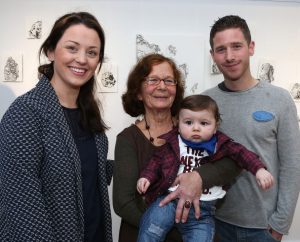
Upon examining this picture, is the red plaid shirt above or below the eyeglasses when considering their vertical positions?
below

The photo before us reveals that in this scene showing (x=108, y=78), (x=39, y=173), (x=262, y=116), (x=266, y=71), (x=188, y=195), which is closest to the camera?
(x=39, y=173)

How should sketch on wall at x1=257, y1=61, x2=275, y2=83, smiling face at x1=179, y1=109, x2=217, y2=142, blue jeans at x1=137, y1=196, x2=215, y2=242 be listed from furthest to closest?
sketch on wall at x1=257, y1=61, x2=275, y2=83 < smiling face at x1=179, y1=109, x2=217, y2=142 < blue jeans at x1=137, y1=196, x2=215, y2=242

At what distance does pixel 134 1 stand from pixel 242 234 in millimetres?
1868

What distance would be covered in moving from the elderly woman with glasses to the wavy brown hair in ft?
0.51

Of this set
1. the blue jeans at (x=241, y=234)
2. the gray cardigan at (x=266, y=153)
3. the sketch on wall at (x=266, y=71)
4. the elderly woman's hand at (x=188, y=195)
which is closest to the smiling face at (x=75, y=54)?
the elderly woman's hand at (x=188, y=195)

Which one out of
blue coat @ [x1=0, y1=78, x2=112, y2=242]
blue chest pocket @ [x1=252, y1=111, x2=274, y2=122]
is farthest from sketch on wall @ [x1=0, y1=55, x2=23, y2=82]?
blue chest pocket @ [x1=252, y1=111, x2=274, y2=122]

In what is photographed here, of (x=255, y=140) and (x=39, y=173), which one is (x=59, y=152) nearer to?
(x=39, y=173)

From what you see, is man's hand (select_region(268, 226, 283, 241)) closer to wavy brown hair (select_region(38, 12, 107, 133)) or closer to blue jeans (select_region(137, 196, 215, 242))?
blue jeans (select_region(137, 196, 215, 242))

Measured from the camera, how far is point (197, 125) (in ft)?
4.93

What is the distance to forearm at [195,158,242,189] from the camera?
1.37 m

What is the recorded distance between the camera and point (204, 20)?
8.80 feet

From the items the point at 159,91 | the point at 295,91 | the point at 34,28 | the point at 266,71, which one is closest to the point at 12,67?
the point at 34,28

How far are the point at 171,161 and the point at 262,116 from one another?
0.51m

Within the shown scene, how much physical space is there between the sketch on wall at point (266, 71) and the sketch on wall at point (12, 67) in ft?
6.29
